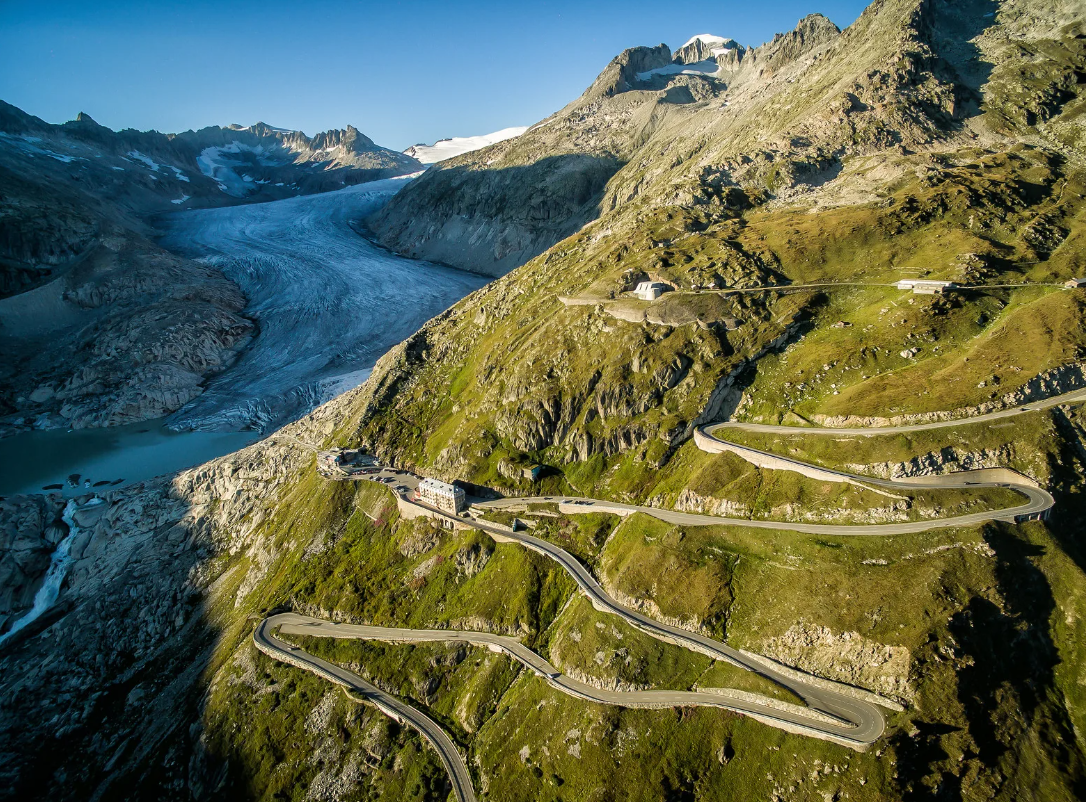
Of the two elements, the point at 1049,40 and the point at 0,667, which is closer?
the point at 0,667

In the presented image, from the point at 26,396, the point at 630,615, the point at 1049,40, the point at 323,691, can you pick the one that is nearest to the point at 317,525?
the point at 323,691

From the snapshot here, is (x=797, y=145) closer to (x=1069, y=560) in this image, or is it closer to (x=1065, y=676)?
(x=1069, y=560)

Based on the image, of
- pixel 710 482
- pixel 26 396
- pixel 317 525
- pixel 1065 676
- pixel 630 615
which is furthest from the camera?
pixel 26 396

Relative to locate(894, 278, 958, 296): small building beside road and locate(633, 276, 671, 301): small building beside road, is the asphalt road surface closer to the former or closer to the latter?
locate(633, 276, 671, 301): small building beside road

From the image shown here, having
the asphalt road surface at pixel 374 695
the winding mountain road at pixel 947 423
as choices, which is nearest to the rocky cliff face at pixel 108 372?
the asphalt road surface at pixel 374 695

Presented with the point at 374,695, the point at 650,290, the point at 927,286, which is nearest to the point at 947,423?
the point at 927,286

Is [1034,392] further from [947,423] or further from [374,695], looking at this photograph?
[374,695]
